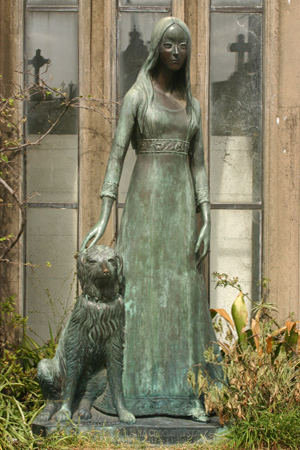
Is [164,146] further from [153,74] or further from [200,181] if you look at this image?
[153,74]

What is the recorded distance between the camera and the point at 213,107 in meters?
7.20

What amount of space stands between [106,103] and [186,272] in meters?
2.31

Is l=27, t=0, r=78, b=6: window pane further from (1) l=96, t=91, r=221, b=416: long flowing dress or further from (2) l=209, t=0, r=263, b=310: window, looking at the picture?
(1) l=96, t=91, r=221, b=416: long flowing dress

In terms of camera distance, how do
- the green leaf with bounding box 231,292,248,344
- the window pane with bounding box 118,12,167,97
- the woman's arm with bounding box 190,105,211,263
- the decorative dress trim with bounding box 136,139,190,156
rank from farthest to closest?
the window pane with bounding box 118,12,167,97 < the green leaf with bounding box 231,292,248,344 < the woman's arm with bounding box 190,105,211,263 < the decorative dress trim with bounding box 136,139,190,156

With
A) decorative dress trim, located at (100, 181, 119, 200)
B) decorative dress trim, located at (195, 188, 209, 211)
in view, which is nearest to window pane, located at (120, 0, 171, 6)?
decorative dress trim, located at (195, 188, 209, 211)

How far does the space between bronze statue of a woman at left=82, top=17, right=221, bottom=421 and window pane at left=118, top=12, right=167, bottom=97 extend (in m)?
1.65

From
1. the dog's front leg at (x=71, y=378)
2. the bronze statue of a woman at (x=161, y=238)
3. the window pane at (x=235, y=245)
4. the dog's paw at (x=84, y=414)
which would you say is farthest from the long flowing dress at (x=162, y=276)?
the window pane at (x=235, y=245)

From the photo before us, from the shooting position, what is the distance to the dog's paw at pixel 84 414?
203 inches

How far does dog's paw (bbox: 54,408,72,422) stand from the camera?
5086 millimetres

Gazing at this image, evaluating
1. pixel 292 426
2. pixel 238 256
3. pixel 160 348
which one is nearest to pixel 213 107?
pixel 238 256

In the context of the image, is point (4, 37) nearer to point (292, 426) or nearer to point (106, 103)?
point (106, 103)

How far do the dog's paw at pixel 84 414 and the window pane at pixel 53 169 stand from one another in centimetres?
251

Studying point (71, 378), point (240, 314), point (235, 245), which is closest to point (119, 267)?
point (71, 378)

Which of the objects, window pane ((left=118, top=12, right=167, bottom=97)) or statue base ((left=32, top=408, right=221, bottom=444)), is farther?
window pane ((left=118, top=12, right=167, bottom=97))
